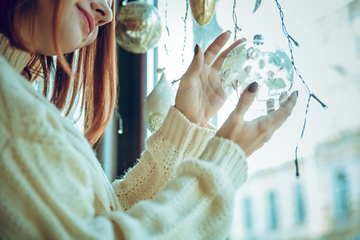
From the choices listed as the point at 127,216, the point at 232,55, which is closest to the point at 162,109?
the point at 232,55

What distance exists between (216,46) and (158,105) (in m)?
0.29

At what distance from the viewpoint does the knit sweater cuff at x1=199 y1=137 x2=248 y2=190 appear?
2.06ft

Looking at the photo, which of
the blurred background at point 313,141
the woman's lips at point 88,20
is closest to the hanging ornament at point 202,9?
the blurred background at point 313,141

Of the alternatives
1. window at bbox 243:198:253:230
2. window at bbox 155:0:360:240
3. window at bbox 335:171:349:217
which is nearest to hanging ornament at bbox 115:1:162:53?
window at bbox 155:0:360:240

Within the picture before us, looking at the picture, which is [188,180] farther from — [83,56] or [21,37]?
[83,56]

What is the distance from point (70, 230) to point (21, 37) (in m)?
0.43

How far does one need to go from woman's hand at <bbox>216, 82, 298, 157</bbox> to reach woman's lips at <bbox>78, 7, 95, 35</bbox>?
372 mm

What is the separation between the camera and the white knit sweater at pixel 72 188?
497 millimetres

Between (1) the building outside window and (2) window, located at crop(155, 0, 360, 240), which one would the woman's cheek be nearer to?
(2) window, located at crop(155, 0, 360, 240)

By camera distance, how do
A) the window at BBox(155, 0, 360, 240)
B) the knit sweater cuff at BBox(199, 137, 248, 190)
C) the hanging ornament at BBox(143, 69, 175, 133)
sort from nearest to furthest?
the knit sweater cuff at BBox(199, 137, 248, 190), the window at BBox(155, 0, 360, 240), the hanging ornament at BBox(143, 69, 175, 133)

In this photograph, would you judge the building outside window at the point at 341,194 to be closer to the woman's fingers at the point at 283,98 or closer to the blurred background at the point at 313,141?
the blurred background at the point at 313,141

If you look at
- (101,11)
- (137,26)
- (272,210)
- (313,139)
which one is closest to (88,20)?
(101,11)

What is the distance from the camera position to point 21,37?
2.35 ft

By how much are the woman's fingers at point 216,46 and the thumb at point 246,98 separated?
0.97 ft
